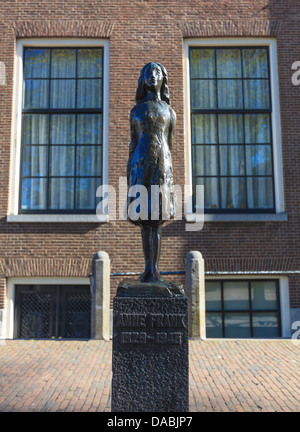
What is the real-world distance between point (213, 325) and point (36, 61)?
7912mm

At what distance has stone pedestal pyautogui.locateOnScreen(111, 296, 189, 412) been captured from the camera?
3523mm

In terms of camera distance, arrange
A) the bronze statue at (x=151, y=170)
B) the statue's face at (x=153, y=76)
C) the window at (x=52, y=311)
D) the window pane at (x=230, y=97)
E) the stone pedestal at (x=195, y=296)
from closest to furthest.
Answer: the bronze statue at (x=151, y=170)
the statue's face at (x=153, y=76)
the stone pedestal at (x=195, y=296)
the window at (x=52, y=311)
the window pane at (x=230, y=97)

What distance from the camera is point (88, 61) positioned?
9.95m

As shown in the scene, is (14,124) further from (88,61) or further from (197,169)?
(197,169)

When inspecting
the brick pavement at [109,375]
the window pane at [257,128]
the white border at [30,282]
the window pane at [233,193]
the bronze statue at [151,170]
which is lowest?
the brick pavement at [109,375]

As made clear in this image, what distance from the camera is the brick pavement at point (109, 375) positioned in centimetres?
433

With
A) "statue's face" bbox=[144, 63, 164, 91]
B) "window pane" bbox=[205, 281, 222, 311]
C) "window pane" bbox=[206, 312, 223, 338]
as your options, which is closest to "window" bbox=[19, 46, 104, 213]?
"window pane" bbox=[205, 281, 222, 311]

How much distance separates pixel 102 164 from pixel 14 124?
2397 mm

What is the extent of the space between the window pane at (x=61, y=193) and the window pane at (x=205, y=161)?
10.4 ft

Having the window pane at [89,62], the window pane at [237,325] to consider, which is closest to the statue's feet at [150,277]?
the window pane at [237,325]

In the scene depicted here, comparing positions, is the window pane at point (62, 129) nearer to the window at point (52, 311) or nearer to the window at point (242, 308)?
the window at point (52, 311)

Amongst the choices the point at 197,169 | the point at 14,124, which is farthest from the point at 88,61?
the point at 197,169

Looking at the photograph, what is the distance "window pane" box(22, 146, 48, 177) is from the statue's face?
622cm

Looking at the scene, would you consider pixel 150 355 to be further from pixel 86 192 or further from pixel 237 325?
pixel 86 192
